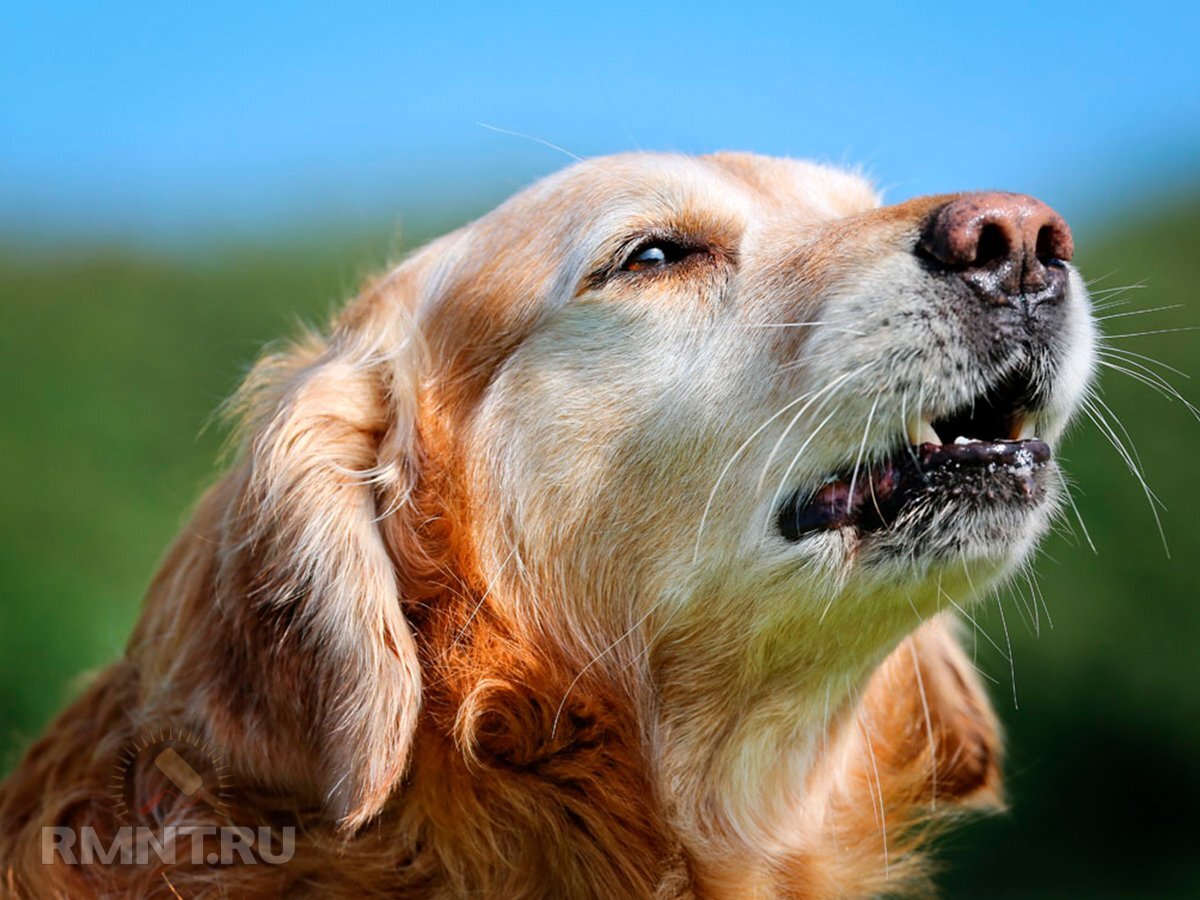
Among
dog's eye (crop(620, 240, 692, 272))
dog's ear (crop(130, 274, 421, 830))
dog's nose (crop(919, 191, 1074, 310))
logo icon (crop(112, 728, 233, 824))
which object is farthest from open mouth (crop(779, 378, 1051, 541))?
logo icon (crop(112, 728, 233, 824))

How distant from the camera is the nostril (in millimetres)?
2674

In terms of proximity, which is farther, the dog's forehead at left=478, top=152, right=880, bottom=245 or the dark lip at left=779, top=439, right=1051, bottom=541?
the dog's forehead at left=478, top=152, right=880, bottom=245

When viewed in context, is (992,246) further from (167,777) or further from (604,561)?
(167,777)

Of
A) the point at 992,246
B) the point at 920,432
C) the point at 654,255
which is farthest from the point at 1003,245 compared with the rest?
the point at 654,255

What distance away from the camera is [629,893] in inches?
117

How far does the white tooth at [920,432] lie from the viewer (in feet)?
9.00

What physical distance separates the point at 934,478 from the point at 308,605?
1.49m

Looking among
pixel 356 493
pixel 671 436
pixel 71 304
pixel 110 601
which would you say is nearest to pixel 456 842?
pixel 356 493

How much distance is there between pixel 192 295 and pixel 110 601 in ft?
17.2

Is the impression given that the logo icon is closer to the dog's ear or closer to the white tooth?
the dog's ear

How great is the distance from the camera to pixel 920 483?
8.91ft

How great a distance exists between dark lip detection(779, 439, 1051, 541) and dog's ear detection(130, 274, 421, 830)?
1.05m

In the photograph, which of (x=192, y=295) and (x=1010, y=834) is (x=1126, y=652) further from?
(x=192, y=295)

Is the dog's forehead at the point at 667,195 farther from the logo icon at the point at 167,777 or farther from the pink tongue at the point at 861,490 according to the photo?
the logo icon at the point at 167,777
